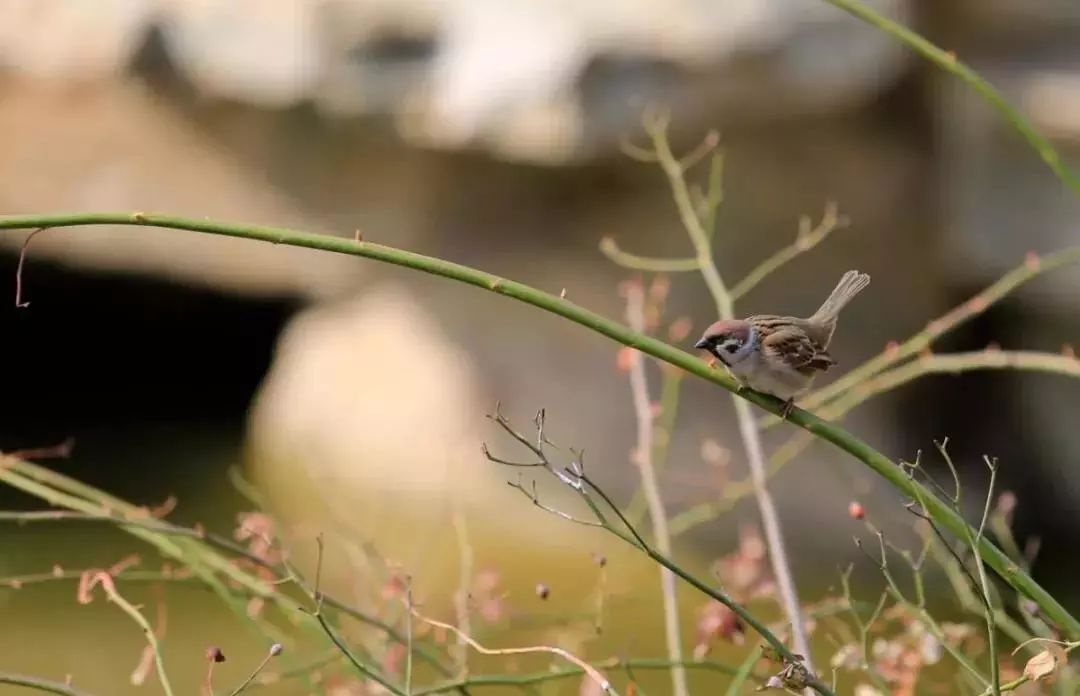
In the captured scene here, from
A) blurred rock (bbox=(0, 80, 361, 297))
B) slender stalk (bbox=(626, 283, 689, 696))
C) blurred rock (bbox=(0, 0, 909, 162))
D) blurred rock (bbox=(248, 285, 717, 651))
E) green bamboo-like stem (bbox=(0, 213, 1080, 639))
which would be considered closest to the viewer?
green bamboo-like stem (bbox=(0, 213, 1080, 639))

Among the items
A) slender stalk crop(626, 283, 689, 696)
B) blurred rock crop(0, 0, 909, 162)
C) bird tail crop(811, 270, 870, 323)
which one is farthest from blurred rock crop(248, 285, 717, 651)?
bird tail crop(811, 270, 870, 323)

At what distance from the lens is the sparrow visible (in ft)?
1.94

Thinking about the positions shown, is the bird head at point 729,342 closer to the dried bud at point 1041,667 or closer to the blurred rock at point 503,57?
the dried bud at point 1041,667

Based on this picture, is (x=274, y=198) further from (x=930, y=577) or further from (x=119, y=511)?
(x=119, y=511)

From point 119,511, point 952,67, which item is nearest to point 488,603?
point 119,511

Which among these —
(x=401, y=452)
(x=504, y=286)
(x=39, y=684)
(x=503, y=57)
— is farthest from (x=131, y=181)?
(x=504, y=286)

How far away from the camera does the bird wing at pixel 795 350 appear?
60cm

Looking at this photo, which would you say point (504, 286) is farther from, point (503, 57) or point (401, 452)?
point (401, 452)

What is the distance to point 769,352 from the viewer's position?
60cm

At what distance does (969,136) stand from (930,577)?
0.81 metres

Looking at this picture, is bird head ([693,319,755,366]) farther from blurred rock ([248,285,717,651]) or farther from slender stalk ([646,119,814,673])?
blurred rock ([248,285,717,651])

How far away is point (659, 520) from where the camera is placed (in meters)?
0.83

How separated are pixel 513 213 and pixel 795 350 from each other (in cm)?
174

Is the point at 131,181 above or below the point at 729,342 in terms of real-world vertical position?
above
